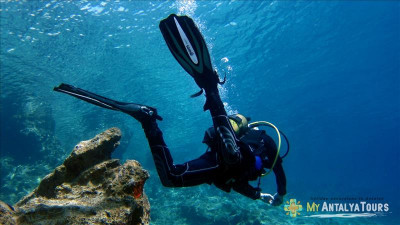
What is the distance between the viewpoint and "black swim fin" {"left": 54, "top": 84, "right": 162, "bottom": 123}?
9.11ft

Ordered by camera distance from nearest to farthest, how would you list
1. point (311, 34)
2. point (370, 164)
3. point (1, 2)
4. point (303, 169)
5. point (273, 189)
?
point (1, 2) → point (311, 34) → point (273, 189) → point (303, 169) → point (370, 164)

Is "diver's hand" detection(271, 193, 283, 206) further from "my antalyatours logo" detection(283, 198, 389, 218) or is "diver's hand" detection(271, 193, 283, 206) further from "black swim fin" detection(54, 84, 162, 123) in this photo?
"my antalyatours logo" detection(283, 198, 389, 218)

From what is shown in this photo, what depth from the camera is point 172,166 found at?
3279 mm

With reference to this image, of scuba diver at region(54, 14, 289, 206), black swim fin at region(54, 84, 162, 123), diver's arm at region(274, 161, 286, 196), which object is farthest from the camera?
diver's arm at region(274, 161, 286, 196)

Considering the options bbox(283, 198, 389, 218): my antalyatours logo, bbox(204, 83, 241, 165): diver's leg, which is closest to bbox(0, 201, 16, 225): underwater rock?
bbox(204, 83, 241, 165): diver's leg

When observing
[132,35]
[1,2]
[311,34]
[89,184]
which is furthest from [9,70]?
[311,34]

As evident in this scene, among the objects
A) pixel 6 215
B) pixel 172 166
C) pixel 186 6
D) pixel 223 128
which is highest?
pixel 186 6

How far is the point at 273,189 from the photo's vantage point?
90.6 feet

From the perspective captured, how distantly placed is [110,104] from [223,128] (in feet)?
5.27

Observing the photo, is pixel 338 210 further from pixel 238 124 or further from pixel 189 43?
pixel 189 43

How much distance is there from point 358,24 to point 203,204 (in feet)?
80.6

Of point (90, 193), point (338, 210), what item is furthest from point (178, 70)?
point (338, 210)

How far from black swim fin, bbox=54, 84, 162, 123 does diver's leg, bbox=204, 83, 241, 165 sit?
899 mm

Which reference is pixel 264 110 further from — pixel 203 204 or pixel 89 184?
pixel 89 184
